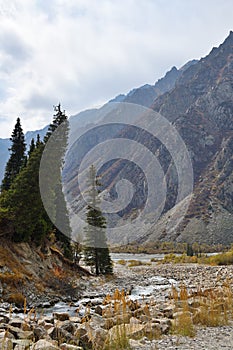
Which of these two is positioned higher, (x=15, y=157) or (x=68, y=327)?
(x=15, y=157)

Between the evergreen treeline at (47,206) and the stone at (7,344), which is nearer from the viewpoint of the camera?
the stone at (7,344)

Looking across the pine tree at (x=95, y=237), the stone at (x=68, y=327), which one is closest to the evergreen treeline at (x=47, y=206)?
the pine tree at (x=95, y=237)

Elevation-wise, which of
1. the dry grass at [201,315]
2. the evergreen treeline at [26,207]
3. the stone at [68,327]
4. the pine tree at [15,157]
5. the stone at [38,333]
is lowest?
the dry grass at [201,315]

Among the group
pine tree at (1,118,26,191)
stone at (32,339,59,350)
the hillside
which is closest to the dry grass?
stone at (32,339,59,350)

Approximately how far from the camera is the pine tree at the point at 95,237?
42625 millimetres

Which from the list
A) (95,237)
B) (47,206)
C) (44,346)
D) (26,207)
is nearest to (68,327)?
(44,346)

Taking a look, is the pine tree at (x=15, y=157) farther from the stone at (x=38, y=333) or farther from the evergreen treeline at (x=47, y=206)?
the stone at (x=38, y=333)

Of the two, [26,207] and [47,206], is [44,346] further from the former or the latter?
[47,206]

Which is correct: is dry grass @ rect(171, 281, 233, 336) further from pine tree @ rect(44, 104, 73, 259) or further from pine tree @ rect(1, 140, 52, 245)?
pine tree @ rect(44, 104, 73, 259)

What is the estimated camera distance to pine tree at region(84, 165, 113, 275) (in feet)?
140

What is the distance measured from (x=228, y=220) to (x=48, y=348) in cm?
14979

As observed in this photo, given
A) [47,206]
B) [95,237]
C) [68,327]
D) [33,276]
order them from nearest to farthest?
1. [68,327]
2. [33,276]
3. [47,206]
4. [95,237]

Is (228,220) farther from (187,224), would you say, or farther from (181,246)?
(181,246)

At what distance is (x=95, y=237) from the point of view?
42.7m
